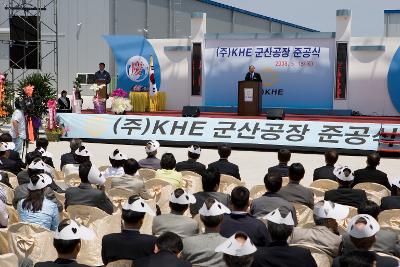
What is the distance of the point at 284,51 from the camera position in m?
25.2

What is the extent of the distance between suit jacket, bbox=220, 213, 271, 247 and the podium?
1659 cm

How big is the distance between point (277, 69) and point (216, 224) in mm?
20464

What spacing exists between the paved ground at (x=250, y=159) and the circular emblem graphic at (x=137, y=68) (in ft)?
26.2

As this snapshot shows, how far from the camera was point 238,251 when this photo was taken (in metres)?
Result: 4.15

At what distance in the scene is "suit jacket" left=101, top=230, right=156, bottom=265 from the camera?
17.3ft

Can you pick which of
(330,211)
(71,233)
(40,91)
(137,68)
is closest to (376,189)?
(330,211)

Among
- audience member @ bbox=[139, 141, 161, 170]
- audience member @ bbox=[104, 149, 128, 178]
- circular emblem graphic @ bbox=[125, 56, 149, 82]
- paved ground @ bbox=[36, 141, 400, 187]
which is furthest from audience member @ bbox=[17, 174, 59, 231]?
circular emblem graphic @ bbox=[125, 56, 149, 82]

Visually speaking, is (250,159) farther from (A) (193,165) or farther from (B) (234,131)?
(A) (193,165)

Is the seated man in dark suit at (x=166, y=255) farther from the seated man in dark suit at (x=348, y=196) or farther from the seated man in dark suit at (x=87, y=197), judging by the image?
the seated man in dark suit at (x=348, y=196)

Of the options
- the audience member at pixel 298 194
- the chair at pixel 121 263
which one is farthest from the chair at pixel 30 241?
the audience member at pixel 298 194

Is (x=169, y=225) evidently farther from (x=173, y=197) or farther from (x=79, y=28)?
(x=79, y=28)

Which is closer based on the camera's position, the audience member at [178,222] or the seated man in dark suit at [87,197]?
the audience member at [178,222]

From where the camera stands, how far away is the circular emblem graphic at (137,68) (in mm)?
27406

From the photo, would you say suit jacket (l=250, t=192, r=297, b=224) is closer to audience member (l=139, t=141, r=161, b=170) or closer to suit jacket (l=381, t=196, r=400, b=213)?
suit jacket (l=381, t=196, r=400, b=213)
